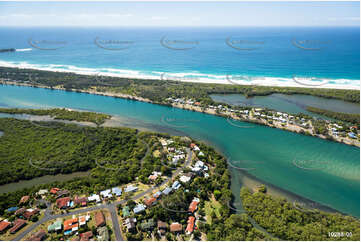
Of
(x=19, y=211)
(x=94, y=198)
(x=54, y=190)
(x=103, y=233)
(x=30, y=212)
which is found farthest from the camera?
(x=54, y=190)

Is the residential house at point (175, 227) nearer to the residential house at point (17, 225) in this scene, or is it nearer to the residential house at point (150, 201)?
the residential house at point (150, 201)

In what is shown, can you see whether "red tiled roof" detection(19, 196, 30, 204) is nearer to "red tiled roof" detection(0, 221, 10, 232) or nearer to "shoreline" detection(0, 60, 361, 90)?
"red tiled roof" detection(0, 221, 10, 232)

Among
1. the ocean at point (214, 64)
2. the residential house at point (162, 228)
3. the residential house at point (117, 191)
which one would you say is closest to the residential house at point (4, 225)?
the residential house at point (117, 191)

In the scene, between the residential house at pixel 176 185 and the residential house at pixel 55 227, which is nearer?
the residential house at pixel 55 227

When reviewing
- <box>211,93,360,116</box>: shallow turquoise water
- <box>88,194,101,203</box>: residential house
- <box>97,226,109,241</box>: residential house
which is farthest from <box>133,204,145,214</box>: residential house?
<box>211,93,360,116</box>: shallow turquoise water

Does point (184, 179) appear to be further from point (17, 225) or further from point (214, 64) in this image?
point (214, 64)

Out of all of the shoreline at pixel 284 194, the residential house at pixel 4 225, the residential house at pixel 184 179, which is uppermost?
the residential house at pixel 184 179

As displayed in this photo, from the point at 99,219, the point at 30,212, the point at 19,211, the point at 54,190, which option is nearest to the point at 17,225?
the point at 30,212
